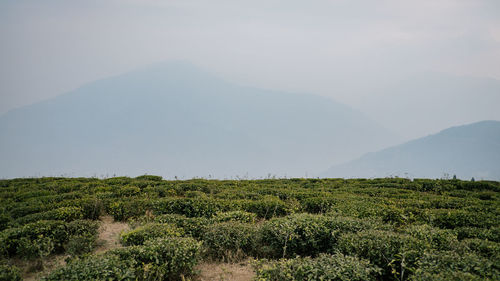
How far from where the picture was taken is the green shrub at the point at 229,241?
710cm

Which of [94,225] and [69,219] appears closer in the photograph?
[94,225]

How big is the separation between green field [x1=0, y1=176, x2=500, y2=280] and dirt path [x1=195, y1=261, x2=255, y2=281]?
0.54ft

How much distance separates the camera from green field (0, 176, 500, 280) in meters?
5.10

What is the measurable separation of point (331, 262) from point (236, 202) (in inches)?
206

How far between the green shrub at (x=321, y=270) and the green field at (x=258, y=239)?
2 cm

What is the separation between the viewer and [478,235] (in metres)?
7.02

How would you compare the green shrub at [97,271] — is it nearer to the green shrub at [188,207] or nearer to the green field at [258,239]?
the green field at [258,239]

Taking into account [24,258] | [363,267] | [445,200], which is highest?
[445,200]

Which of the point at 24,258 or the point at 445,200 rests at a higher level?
the point at 445,200

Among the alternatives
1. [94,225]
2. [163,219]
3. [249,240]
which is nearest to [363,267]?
[249,240]

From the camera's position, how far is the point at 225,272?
20.8 feet

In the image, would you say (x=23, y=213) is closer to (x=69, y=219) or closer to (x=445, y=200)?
(x=69, y=219)

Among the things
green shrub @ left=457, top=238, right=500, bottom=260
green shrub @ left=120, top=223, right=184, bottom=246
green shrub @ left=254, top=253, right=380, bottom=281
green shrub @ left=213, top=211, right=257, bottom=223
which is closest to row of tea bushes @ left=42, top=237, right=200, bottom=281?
green shrub @ left=120, top=223, right=184, bottom=246

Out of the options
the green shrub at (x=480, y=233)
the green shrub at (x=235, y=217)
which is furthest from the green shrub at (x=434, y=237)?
the green shrub at (x=235, y=217)
